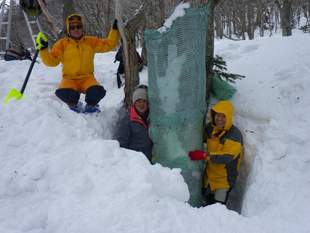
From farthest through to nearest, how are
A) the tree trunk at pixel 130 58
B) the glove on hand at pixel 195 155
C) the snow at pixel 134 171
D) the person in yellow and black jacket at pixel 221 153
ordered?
the tree trunk at pixel 130 58 → the person in yellow and black jacket at pixel 221 153 → the glove on hand at pixel 195 155 → the snow at pixel 134 171

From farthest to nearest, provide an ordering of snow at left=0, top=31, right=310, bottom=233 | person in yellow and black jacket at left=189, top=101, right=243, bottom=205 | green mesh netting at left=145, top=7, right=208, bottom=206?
person in yellow and black jacket at left=189, top=101, right=243, bottom=205, green mesh netting at left=145, top=7, right=208, bottom=206, snow at left=0, top=31, right=310, bottom=233

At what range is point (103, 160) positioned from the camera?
3609 millimetres

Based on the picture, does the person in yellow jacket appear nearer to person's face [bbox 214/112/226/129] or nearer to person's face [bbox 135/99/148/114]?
person's face [bbox 135/99/148/114]

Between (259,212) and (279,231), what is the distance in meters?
0.66

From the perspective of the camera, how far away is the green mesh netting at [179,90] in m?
4.24

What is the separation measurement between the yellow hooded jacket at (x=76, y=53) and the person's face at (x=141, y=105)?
878 millimetres

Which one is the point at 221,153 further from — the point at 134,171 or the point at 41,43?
the point at 41,43

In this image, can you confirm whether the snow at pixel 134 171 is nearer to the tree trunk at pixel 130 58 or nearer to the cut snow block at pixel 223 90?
the cut snow block at pixel 223 90

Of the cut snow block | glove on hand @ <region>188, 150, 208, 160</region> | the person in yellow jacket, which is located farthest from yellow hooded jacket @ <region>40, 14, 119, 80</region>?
glove on hand @ <region>188, 150, 208, 160</region>

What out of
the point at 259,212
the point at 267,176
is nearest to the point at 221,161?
the point at 267,176

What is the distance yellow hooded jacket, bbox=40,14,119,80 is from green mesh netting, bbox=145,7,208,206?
0.99 metres

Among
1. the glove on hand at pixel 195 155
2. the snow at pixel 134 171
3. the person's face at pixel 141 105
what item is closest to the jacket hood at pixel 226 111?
the snow at pixel 134 171

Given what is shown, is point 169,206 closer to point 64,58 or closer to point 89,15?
point 64,58

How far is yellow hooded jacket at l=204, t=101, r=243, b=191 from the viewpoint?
4.72 meters
